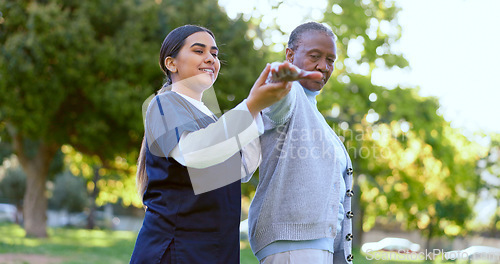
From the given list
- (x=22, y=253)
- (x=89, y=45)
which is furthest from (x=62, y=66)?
(x=22, y=253)

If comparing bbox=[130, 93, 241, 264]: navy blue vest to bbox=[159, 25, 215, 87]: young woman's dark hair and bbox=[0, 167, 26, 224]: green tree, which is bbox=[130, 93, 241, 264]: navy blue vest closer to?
bbox=[159, 25, 215, 87]: young woman's dark hair

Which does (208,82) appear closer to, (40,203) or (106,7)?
(106,7)

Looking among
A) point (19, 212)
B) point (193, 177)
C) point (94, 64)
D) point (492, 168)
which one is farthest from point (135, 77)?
point (19, 212)

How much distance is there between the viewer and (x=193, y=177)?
5.51ft

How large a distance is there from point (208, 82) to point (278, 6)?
489 inches

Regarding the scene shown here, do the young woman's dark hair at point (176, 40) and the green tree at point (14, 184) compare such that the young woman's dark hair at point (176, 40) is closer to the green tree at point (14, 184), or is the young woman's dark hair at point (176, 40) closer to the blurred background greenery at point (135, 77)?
the blurred background greenery at point (135, 77)

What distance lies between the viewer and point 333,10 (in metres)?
13.8

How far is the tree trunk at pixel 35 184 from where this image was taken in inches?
643

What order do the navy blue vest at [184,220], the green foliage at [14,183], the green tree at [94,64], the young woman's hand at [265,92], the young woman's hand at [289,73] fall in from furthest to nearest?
1. the green foliage at [14,183]
2. the green tree at [94,64]
3. the navy blue vest at [184,220]
4. the young woman's hand at [265,92]
5. the young woman's hand at [289,73]

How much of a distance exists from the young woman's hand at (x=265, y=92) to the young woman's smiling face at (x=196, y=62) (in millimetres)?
396

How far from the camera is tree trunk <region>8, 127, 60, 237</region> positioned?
16344 millimetres

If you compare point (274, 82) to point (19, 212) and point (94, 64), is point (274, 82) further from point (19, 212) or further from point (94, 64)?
point (19, 212)

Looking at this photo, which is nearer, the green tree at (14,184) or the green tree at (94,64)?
the green tree at (94,64)

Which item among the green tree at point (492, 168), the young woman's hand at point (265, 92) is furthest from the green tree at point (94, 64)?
the green tree at point (492, 168)
